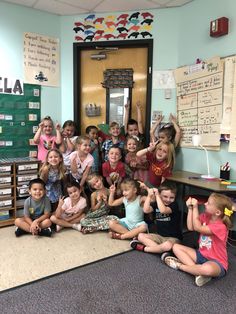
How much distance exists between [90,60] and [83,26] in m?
0.41

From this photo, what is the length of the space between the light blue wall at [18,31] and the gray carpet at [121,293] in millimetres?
2227

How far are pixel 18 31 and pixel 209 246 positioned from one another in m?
3.06

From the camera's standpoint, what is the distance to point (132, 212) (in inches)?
104

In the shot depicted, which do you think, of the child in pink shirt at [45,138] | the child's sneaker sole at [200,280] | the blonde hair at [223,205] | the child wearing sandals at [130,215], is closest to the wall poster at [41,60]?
the child in pink shirt at [45,138]

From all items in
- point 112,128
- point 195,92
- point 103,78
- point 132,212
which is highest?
point 103,78

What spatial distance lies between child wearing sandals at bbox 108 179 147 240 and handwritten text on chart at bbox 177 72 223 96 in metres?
1.25

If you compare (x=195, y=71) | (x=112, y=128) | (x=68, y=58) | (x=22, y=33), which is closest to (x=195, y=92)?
(x=195, y=71)

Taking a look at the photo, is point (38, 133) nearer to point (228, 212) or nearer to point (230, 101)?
point (230, 101)

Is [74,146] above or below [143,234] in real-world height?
above

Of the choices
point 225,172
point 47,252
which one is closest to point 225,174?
point 225,172

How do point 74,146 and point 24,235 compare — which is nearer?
point 24,235

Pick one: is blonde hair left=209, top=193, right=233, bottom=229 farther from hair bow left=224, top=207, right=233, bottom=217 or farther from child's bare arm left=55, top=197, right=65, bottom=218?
child's bare arm left=55, top=197, right=65, bottom=218

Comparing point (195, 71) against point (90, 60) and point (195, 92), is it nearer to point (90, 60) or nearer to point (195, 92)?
point (195, 92)

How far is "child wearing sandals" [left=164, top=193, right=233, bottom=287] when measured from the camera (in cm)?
190
